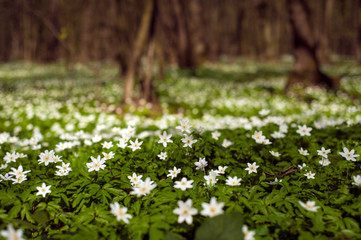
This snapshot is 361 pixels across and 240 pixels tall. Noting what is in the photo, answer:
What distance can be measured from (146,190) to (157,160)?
2.61 ft

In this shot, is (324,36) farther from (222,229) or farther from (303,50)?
(222,229)

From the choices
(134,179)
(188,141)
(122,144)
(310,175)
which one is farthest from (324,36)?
(134,179)

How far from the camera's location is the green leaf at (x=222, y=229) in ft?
4.62

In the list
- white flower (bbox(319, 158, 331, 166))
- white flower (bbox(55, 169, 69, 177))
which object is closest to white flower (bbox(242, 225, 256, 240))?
white flower (bbox(319, 158, 331, 166))

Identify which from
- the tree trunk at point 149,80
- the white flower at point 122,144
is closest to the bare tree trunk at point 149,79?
the tree trunk at point 149,80

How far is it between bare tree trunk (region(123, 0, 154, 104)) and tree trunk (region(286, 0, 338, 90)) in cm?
594

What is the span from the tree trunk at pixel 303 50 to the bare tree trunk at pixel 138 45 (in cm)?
594

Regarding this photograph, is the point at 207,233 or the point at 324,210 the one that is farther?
the point at 324,210

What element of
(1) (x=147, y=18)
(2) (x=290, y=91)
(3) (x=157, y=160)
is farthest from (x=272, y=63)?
(3) (x=157, y=160)

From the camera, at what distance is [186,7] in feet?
69.9

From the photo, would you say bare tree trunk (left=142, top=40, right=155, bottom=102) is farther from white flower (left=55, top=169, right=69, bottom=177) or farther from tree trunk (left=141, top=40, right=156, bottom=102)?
white flower (left=55, top=169, right=69, bottom=177)

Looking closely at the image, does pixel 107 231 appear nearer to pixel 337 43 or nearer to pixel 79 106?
pixel 79 106

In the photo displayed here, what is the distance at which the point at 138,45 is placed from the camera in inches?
288

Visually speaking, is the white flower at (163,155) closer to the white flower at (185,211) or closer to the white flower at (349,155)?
the white flower at (185,211)
